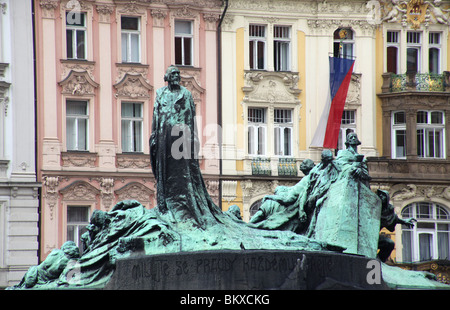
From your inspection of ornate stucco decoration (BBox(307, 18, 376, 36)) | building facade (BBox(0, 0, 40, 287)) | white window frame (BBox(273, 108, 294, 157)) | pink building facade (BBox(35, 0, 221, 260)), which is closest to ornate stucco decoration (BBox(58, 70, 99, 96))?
pink building facade (BBox(35, 0, 221, 260))

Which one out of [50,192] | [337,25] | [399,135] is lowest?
[50,192]

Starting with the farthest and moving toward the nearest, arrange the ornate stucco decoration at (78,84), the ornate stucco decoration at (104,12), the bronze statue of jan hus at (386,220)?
the ornate stucco decoration at (104,12) → the ornate stucco decoration at (78,84) → the bronze statue of jan hus at (386,220)

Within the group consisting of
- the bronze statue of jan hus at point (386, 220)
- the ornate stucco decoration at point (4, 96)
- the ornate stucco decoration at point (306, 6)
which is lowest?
the bronze statue of jan hus at point (386, 220)

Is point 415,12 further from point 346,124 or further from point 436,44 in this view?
point 346,124

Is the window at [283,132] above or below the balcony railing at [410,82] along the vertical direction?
below

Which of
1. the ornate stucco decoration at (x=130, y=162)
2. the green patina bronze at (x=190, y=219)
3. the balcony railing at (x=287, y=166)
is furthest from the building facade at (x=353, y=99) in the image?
the green patina bronze at (x=190, y=219)

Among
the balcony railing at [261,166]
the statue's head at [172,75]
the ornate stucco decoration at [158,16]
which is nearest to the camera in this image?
the statue's head at [172,75]

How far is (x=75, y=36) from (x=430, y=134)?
10956 millimetres

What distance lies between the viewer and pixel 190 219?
2062cm

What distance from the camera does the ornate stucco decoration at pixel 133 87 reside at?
136ft

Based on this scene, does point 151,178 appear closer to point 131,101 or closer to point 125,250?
point 131,101

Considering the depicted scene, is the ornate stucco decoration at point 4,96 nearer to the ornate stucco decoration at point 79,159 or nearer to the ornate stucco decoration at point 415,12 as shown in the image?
the ornate stucco decoration at point 79,159

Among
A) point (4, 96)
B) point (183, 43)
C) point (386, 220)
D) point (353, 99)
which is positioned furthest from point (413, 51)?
point (386, 220)

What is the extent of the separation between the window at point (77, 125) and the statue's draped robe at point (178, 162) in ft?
65.5
